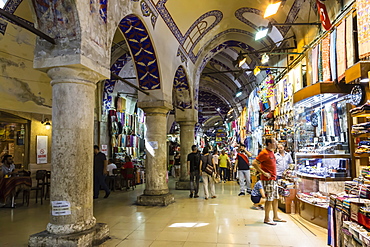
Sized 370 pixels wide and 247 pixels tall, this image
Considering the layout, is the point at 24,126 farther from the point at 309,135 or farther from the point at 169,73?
the point at 309,135

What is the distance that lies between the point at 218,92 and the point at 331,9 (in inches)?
579

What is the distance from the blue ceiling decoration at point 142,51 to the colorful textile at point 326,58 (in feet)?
12.2

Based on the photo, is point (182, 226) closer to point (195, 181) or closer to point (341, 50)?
point (195, 181)

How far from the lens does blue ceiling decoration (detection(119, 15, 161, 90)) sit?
6402mm

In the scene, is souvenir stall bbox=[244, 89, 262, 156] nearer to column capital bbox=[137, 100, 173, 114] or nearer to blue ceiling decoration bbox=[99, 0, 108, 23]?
column capital bbox=[137, 100, 173, 114]

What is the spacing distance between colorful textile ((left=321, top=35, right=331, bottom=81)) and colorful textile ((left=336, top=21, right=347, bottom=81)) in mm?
365

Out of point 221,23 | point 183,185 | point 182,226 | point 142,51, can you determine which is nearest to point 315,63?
point 142,51

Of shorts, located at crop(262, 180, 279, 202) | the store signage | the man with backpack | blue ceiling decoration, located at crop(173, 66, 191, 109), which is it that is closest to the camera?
shorts, located at crop(262, 180, 279, 202)

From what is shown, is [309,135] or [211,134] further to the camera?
[211,134]

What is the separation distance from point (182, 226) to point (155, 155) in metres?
2.60

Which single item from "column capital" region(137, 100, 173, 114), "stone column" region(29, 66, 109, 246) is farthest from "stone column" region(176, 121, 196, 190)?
"stone column" region(29, 66, 109, 246)

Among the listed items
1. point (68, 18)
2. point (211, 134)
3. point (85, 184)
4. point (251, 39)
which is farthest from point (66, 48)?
point (211, 134)

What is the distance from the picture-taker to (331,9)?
19.2 feet

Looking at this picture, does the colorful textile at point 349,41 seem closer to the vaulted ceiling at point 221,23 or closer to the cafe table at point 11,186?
the vaulted ceiling at point 221,23
